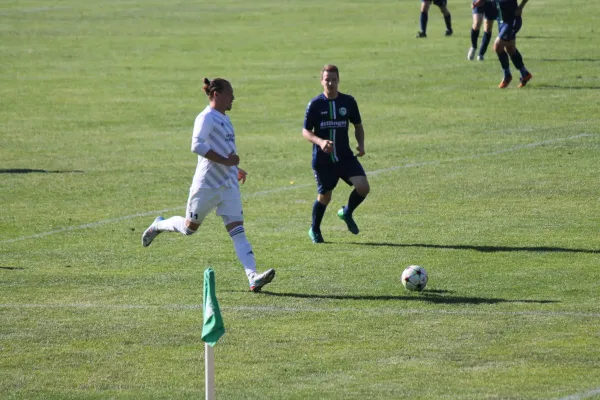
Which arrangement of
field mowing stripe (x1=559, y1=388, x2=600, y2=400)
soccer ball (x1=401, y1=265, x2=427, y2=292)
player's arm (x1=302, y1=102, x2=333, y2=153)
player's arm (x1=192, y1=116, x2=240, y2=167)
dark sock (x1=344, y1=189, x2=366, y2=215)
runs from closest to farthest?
field mowing stripe (x1=559, y1=388, x2=600, y2=400) < soccer ball (x1=401, y1=265, x2=427, y2=292) < player's arm (x1=192, y1=116, x2=240, y2=167) < player's arm (x1=302, y1=102, x2=333, y2=153) < dark sock (x1=344, y1=189, x2=366, y2=215)

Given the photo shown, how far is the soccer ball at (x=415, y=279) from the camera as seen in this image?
36.9ft

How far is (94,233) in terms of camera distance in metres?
14.9

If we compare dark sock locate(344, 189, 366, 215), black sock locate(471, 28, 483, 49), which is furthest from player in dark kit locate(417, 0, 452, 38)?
dark sock locate(344, 189, 366, 215)

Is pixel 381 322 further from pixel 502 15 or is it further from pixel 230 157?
pixel 502 15

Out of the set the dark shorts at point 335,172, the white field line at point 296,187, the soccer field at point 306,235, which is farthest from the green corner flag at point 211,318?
the white field line at point 296,187

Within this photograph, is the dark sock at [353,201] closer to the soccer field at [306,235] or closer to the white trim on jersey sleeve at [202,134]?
the soccer field at [306,235]

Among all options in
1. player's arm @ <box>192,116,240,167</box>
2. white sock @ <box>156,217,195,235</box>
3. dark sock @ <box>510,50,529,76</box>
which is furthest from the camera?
dark sock @ <box>510,50,529,76</box>

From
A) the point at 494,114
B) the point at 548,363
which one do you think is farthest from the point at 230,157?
the point at 494,114

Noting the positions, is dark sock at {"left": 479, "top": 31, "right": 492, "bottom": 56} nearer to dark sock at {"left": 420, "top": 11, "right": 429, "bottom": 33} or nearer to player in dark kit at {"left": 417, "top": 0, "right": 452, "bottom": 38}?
player in dark kit at {"left": 417, "top": 0, "right": 452, "bottom": 38}

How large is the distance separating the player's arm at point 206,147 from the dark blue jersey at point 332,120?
2466 millimetres

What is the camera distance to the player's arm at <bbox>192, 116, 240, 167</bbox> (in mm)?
11391

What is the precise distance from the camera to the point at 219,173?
11672 millimetres

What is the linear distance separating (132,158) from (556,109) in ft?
29.4

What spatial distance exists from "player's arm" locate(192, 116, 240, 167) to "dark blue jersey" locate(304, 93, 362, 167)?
2.47 meters
